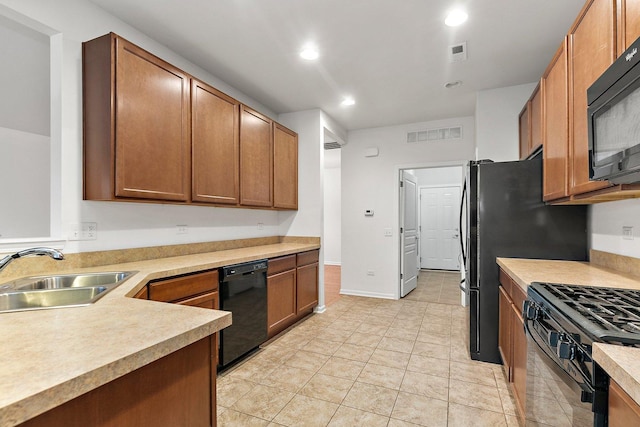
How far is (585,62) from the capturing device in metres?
1.70

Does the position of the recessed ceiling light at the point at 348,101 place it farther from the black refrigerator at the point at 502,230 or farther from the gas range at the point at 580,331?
the gas range at the point at 580,331

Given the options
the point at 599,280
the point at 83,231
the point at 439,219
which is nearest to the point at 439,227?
the point at 439,219

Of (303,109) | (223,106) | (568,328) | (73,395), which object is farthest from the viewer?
(303,109)

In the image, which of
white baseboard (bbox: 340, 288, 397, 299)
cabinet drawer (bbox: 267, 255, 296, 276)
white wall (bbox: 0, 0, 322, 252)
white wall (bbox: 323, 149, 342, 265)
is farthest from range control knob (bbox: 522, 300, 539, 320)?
white wall (bbox: 323, 149, 342, 265)

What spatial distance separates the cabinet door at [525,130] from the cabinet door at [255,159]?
104 inches

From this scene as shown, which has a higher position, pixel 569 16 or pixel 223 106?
pixel 569 16

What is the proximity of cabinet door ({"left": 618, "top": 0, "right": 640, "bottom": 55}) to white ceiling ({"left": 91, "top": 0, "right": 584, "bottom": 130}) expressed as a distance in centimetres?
98

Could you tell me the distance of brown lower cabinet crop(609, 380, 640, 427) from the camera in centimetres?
70

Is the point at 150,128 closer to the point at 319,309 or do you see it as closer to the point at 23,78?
the point at 23,78

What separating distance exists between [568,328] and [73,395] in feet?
4.55

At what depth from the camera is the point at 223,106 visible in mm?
2965

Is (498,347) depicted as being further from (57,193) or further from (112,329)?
(57,193)

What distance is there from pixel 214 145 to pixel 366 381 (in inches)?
91.7

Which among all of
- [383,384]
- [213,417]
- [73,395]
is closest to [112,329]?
[73,395]
